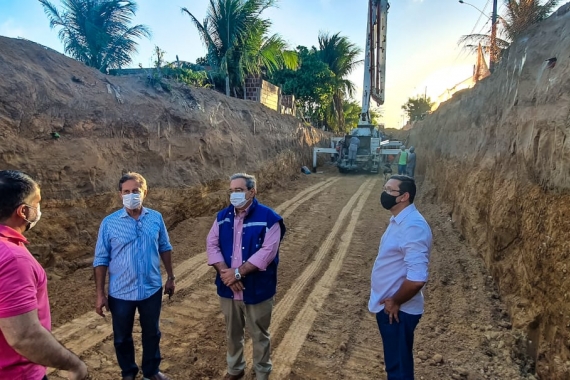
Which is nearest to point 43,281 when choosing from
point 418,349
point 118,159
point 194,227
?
point 418,349

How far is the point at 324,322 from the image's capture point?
14.5ft

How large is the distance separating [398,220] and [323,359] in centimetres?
181

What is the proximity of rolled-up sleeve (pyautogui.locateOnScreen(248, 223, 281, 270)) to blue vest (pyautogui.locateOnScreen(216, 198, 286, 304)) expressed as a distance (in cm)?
4

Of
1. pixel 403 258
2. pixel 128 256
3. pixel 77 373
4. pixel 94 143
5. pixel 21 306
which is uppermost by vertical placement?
pixel 94 143

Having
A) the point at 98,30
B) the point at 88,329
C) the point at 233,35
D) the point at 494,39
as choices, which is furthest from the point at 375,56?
the point at 88,329

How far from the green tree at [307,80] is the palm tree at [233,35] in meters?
9.96

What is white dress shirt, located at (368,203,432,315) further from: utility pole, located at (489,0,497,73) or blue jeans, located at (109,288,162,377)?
utility pole, located at (489,0,497,73)

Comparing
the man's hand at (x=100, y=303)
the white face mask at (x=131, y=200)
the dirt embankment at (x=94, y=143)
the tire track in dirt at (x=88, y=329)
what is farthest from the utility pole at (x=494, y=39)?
the man's hand at (x=100, y=303)

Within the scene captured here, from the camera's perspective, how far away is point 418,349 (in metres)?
3.84

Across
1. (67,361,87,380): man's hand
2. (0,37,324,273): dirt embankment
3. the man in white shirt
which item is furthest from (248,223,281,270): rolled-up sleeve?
(0,37,324,273): dirt embankment

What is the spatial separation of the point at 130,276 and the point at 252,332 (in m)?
1.10

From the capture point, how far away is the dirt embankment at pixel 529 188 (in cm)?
324

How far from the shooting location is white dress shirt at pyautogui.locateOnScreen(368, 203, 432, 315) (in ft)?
8.22

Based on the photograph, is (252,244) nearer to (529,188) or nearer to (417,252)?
(417,252)
